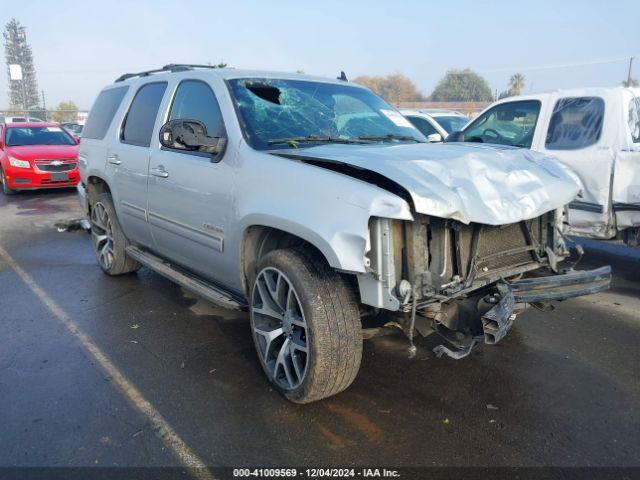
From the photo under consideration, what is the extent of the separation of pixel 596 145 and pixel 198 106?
13.7ft

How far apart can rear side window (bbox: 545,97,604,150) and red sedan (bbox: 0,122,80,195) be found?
10.1m

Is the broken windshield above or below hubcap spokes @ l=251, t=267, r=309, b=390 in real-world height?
above

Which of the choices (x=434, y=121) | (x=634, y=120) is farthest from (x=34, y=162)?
(x=634, y=120)

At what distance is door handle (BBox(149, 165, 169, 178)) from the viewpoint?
423cm

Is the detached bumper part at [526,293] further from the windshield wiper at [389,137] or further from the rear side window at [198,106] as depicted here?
the rear side window at [198,106]

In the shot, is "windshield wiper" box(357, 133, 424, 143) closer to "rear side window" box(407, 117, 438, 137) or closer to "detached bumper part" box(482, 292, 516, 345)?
"detached bumper part" box(482, 292, 516, 345)

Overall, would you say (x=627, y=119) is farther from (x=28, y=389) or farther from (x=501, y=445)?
(x=28, y=389)

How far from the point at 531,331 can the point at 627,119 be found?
2806mm

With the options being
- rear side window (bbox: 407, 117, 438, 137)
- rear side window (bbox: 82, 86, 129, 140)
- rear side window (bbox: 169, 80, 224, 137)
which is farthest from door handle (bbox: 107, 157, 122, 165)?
rear side window (bbox: 407, 117, 438, 137)

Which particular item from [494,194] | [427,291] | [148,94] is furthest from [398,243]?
[148,94]

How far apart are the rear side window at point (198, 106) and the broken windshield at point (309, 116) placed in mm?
206

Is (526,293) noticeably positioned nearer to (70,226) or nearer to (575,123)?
(575,123)

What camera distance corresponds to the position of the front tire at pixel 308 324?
2937 mm

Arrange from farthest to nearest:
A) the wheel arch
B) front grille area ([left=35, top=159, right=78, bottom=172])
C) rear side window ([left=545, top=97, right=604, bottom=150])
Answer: front grille area ([left=35, top=159, right=78, bottom=172]) → rear side window ([left=545, top=97, right=604, bottom=150]) → the wheel arch
